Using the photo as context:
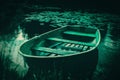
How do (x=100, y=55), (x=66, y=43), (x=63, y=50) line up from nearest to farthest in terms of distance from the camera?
(x=63, y=50) < (x=66, y=43) < (x=100, y=55)

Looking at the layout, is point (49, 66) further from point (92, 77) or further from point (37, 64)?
point (92, 77)

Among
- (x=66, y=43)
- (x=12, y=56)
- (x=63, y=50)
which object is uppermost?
(x=63, y=50)

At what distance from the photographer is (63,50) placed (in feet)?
17.1

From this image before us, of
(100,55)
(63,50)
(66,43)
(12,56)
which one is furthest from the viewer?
(100,55)

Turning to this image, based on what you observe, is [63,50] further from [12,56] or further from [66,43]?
[12,56]

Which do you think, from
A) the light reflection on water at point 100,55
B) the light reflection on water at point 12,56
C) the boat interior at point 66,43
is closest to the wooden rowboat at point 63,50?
the boat interior at point 66,43

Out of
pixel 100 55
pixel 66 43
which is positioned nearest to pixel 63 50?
pixel 66 43

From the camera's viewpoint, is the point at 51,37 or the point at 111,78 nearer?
the point at 111,78

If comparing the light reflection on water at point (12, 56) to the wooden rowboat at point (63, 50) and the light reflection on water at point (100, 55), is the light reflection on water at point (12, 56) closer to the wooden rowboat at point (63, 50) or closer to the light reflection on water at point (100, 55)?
the light reflection on water at point (100, 55)

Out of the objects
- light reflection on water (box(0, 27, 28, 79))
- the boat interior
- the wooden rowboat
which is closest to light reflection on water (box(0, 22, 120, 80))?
light reflection on water (box(0, 27, 28, 79))

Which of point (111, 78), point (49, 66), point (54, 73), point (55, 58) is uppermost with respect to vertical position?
point (55, 58)

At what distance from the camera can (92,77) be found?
5.76 m

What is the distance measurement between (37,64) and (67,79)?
4.73 feet

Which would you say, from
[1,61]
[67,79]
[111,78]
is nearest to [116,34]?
[111,78]
